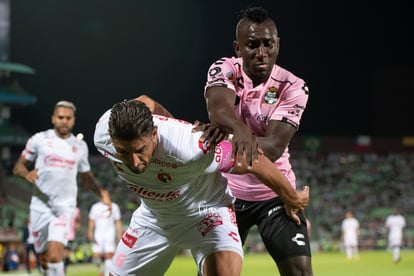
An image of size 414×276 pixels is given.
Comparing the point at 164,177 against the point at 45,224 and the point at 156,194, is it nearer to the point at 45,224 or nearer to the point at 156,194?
the point at 156,194

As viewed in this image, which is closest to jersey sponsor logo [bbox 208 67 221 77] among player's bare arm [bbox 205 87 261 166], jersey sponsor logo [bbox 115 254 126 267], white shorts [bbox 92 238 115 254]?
player's bare arm [bbox 205 87 261 166]

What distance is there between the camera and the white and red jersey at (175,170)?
15.4ft

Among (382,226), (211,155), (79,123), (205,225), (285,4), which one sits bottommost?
(382,226)

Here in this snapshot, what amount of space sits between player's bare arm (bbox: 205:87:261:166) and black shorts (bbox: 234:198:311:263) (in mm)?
948

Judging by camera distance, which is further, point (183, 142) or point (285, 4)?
point (285, 4)

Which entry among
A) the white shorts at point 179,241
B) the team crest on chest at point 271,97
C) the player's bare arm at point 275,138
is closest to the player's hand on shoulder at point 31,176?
the white shorts at point 179,241

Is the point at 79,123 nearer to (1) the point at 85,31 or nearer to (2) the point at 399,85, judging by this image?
(1) the point at 85,31

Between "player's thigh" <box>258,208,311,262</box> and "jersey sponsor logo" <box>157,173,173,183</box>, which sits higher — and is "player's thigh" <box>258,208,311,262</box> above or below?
below

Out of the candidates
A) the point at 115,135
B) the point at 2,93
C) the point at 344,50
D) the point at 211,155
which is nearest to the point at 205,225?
the point at 211,155

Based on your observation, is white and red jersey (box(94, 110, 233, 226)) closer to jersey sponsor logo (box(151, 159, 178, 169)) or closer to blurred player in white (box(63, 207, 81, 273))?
jersey sponsor logo (box(151, 159, 178, 169))

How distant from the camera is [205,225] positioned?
17.1ft

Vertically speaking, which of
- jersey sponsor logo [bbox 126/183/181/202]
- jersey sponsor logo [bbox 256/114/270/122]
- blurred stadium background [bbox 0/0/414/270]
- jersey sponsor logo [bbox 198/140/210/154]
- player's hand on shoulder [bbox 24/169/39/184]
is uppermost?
blurred stadium background [bbox 0/0/414/270]

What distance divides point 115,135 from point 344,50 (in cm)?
4037

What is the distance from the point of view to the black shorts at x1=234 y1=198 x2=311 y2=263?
548 centimetres
